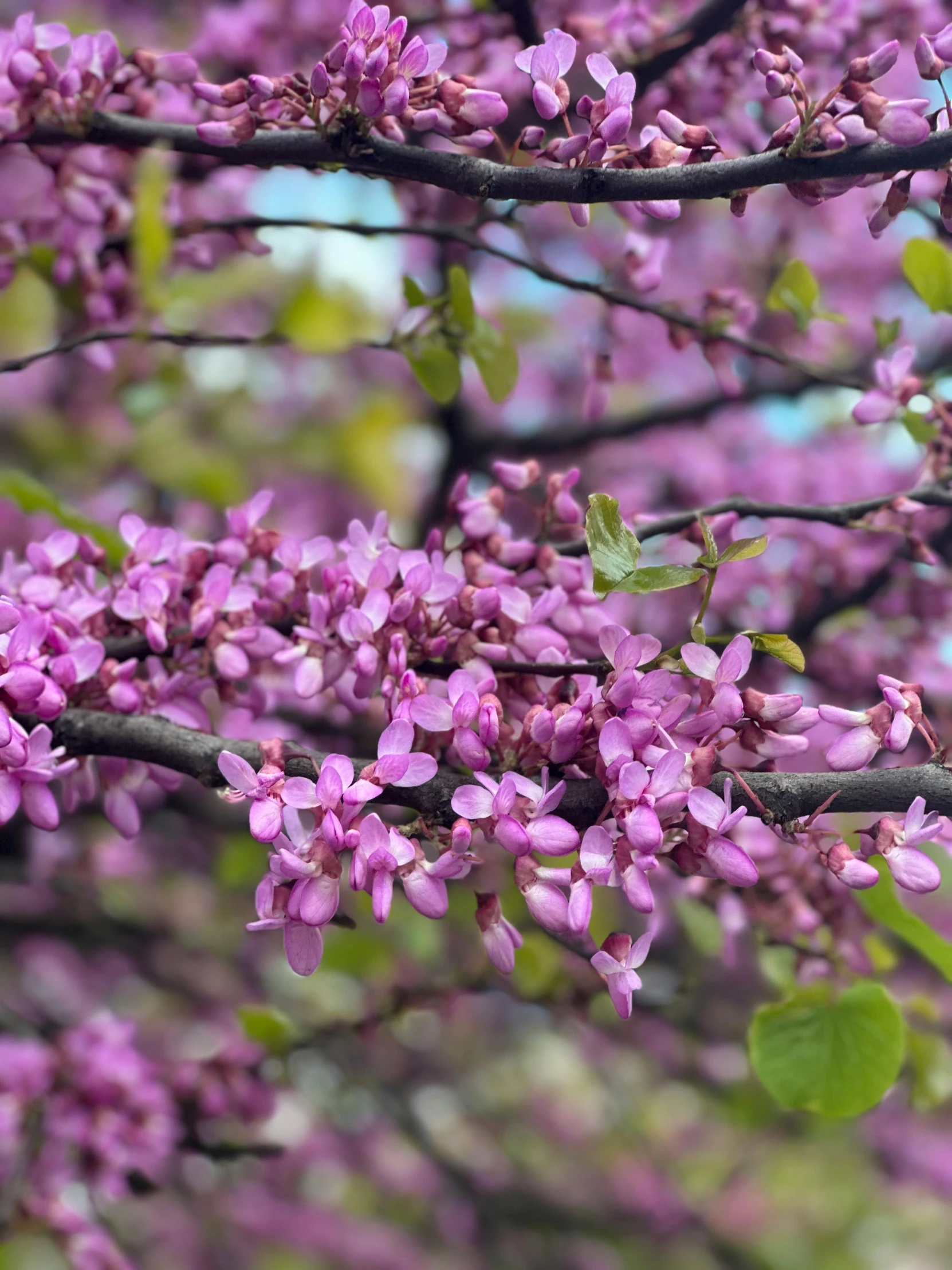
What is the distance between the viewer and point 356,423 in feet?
11.3

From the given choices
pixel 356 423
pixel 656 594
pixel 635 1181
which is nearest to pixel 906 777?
pixel 656 594

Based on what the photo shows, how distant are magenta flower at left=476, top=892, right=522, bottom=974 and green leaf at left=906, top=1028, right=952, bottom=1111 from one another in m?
0.98

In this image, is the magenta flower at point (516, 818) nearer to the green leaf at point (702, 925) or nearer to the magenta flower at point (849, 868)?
the magenta flower at point (849, 868)

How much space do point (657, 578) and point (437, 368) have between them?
2.21 feet

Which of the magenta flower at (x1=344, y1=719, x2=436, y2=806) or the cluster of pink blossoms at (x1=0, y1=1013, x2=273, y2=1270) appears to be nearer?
the magenta flower at (x1=344, y1=719, x2=436, y2=806)

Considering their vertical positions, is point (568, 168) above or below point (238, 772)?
above

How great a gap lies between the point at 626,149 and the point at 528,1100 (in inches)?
217

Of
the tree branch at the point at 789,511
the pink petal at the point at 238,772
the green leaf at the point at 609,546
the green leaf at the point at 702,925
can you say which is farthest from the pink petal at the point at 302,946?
the green leaf at the point at 702,925

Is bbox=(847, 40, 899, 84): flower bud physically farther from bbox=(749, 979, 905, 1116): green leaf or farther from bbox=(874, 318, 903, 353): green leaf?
bbox=(749, 979, 905, 1116): green leaf

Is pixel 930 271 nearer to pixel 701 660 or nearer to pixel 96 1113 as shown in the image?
pixel 701 660

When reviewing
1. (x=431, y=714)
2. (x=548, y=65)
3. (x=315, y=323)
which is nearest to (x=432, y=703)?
(x=431, y=714)

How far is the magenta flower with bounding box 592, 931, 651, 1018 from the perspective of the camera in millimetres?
869

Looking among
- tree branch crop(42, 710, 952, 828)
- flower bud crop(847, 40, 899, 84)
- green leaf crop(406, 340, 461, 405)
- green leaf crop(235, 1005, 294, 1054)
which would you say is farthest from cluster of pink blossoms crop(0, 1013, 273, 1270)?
flower bud crop(847, 40, 899, 84)

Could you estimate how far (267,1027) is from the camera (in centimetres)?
190
